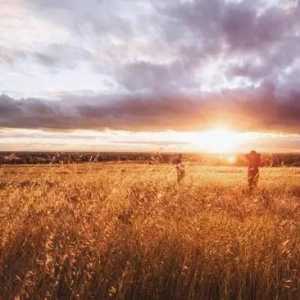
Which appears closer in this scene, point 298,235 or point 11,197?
point 298,235

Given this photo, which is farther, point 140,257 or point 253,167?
point 253,167

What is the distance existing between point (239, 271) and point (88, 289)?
174cm

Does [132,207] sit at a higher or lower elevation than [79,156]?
lower

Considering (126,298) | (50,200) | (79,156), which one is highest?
(79,156)

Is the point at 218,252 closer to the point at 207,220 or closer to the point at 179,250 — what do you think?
the point at 179,250

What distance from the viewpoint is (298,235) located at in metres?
7.09

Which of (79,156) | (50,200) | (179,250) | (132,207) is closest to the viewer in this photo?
(179,250)

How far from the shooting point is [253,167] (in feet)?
55.9

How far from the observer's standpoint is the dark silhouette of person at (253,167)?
16.5m

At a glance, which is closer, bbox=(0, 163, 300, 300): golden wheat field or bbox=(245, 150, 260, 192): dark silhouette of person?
bbox=(0, 163, 300, 300): golden wheat field

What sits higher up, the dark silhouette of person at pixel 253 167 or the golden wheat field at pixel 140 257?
the dark silhouette of person at pixel 253 167

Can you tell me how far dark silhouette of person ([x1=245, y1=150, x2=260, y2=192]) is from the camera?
54.2 feet

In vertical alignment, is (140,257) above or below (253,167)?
below

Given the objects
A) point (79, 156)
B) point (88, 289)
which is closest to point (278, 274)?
point (88, 289)
